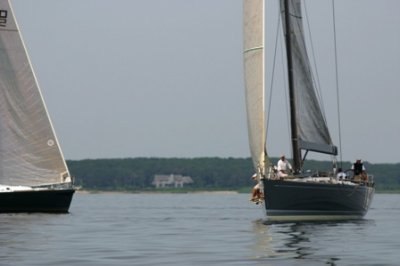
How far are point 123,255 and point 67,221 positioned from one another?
66.1ft

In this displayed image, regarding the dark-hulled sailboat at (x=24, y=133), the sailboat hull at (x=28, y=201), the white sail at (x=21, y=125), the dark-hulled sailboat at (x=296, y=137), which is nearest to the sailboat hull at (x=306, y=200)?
the dark-hulled sailboat at (x=296, y=137)

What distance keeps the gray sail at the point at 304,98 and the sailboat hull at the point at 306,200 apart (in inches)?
108

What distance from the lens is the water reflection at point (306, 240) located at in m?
26.4

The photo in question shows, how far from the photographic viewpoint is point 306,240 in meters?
32.1

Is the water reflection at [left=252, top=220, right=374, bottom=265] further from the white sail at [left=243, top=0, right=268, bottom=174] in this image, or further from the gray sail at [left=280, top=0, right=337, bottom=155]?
the gray sail at [left=280, top=0, right=337, bottom=155]

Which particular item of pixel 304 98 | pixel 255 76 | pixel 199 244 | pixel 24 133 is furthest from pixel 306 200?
pixel 24 133

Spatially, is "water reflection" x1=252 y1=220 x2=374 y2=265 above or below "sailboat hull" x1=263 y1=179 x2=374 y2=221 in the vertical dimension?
below

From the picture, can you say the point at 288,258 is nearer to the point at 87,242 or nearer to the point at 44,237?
the point at 87,242

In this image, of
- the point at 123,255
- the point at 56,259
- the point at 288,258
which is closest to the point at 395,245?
the point at 288,258

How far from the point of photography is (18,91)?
54938mm

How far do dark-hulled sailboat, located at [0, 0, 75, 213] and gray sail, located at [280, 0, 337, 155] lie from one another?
14.1 m

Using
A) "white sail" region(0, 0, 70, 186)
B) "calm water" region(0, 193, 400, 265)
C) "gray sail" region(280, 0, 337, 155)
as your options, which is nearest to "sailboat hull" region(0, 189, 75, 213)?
"white sail" region(0, 0, 70, 186)

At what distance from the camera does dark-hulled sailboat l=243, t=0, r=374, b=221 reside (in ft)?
141

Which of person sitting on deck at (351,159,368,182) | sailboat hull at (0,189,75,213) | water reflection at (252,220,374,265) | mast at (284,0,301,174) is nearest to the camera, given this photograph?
water reflection at (252,220,374,265)
